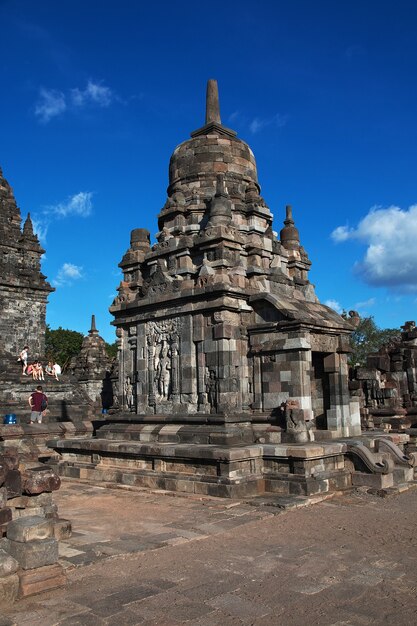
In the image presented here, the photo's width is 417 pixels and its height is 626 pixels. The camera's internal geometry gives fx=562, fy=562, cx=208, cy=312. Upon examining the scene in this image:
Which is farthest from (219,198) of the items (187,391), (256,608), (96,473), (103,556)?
(256,608)

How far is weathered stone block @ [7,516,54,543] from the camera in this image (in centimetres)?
562

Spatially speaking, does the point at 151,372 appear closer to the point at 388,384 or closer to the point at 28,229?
the point at 388,384

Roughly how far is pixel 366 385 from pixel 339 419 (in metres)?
8.89

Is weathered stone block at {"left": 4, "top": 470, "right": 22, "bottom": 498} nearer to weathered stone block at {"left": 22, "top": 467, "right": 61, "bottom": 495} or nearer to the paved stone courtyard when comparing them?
weathered stone block at {"left": 22, "top": 467, "right": 61, "bottom": 495}

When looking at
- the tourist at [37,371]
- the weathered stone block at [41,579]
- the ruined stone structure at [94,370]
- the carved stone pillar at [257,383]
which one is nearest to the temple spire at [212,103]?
the carved stone pillar at [257,383]

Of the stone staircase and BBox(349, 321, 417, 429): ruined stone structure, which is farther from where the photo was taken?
the stone staircase

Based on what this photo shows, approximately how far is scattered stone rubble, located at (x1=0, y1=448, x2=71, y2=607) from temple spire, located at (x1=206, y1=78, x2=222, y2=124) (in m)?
11.8

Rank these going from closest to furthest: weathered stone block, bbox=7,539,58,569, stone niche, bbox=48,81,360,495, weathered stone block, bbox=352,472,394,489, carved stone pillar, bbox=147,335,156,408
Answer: weathered stone block, bbox=7,539,58,569
weathered stone block, bbox=352,472,394,489
stone niche, bbox=48,81,360,495
carved stone pillar, bbox=147,335,156,408

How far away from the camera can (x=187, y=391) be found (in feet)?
40.8

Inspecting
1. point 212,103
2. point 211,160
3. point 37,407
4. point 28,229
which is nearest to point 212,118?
point 212,103

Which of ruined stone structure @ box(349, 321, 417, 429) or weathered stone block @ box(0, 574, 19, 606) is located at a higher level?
ruined stone structure @ box(349, 321, 417, 429)

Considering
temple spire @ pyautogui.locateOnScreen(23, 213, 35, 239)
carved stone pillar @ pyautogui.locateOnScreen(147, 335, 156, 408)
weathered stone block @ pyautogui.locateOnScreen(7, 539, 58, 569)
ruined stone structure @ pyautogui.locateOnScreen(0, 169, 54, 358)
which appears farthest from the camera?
temple spire @ pyautogui.locateOnScreen(23, 213, 35, 239)

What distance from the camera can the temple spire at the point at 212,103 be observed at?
52.1 ft

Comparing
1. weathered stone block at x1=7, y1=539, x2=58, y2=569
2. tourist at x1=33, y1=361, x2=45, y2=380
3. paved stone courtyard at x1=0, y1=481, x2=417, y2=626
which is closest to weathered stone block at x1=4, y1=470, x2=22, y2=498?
paved stone courtyard at x1=0, y1=481, x2=417, y2=626
